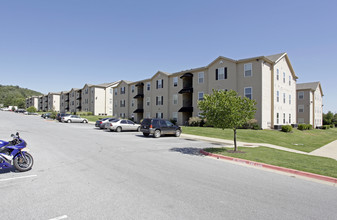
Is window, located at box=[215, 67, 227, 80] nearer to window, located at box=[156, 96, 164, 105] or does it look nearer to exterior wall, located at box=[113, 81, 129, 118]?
window, located at box=[156, 96, 164, 105]

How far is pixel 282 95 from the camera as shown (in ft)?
97.5

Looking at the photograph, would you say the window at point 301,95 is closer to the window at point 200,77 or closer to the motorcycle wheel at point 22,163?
the window at point 200,77

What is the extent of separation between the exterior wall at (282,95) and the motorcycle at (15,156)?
27.7 meters

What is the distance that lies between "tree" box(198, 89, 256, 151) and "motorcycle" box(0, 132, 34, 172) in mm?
8551

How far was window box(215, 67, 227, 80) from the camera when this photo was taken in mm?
28072

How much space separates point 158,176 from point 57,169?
141 inches

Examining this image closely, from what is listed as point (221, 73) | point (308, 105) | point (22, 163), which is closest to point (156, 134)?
point (22, 163)

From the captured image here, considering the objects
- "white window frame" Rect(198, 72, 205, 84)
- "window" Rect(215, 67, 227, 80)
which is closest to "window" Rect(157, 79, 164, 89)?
"white window frame" Rect(198, 72, 205, 84)

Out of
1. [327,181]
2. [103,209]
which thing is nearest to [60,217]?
[103,209]

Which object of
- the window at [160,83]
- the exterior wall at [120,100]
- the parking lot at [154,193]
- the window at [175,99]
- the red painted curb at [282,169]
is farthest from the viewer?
the exterior wall at [120,100]

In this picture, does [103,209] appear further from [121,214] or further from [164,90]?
[164,90]

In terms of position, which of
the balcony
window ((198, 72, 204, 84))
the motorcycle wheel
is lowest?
the motorcycle wheel

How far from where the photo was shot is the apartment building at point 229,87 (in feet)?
84.0

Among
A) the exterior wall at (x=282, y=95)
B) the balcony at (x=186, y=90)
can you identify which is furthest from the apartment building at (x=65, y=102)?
the exterior wall at (x=282, y=95)
